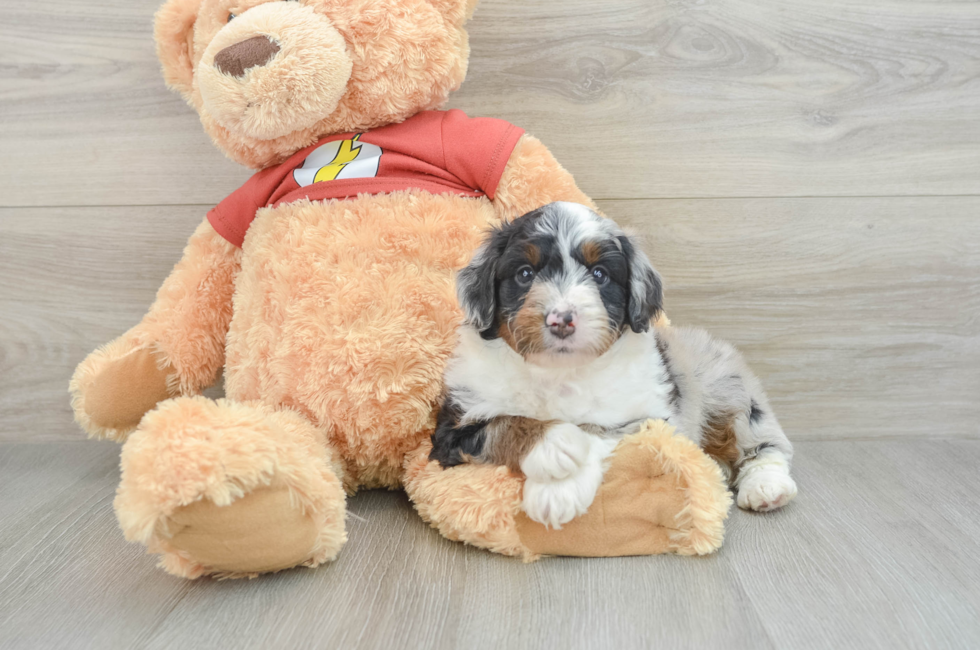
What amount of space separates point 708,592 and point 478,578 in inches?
17.3

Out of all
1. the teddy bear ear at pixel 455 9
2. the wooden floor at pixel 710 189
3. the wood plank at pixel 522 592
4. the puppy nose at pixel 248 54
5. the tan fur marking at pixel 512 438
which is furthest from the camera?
the wooden floor at pixel 710 189

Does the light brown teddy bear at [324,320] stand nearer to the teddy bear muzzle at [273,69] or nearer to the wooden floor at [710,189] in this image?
the teddy bear muzzle at [273,69]

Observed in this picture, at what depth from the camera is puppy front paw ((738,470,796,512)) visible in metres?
1.72

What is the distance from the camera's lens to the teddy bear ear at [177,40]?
70.5 inches

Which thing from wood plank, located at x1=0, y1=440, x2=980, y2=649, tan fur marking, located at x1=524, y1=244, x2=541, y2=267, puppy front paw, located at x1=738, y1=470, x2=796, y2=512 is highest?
tan fur marking, located at x1=524, y1=244, x2=541, y2=267

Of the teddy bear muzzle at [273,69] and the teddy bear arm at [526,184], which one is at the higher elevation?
the teddy bear muzzle at [273,69]

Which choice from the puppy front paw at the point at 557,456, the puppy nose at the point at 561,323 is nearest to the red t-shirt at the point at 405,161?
the puppy nose at the point at 561,323

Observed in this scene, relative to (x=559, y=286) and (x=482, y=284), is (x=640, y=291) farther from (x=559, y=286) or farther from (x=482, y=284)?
(x=482, y=284)

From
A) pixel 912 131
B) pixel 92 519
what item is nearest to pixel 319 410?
pixel 92 519

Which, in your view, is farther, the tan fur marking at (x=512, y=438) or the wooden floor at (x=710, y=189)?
the wooden floor at (x=710, y=189)

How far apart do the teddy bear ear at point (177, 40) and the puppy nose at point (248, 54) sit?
0.34m

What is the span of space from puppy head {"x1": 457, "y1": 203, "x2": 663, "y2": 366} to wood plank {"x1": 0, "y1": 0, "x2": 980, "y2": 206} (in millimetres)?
708

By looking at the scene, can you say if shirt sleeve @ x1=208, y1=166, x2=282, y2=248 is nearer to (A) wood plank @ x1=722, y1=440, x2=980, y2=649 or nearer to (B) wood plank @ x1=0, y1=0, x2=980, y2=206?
(B) wood plank @ x1=0, y1=0, x2=980, y2=206

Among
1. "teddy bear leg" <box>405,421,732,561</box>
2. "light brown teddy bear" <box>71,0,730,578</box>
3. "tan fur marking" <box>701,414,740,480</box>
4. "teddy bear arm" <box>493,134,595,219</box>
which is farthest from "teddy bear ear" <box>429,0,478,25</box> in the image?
"tan fur marking" <box>701,414,740,480</box>
